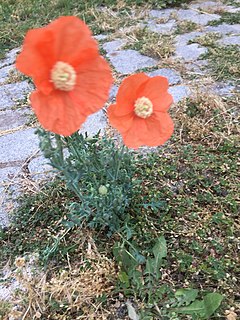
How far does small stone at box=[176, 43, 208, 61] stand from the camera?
286 cm

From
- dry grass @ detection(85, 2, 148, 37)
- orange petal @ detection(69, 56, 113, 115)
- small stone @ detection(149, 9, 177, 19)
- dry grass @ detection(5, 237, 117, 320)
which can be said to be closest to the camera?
orange petal @ detection(69, 56, 113, 115)

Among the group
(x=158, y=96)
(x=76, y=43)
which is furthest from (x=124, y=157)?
(x=76, y=43)

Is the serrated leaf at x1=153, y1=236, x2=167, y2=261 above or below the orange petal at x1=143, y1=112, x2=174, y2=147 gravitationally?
below

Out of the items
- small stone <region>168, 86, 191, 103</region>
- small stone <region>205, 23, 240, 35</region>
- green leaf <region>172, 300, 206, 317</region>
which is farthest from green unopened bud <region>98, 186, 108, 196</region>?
small stone <region>205, 23, 240, 35</region>

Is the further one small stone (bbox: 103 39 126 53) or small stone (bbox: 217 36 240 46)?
small stone (bbox: 103 39 126 53)

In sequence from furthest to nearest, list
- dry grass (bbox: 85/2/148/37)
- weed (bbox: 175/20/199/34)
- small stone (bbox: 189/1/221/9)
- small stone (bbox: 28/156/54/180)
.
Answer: small stone (bbox: 189/1/221/9) → dry grass (bbox: 85/2/148/37) → weed (bbox: 175/20/199/34) → small stone (bbox: 28/156/54/180)

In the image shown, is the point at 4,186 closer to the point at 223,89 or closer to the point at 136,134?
the point at 136,134

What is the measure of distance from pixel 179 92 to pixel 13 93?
97 centimetres

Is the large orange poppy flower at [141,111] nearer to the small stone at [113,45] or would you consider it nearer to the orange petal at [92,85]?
the orange petal at [92,85]

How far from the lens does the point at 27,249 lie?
1594mm

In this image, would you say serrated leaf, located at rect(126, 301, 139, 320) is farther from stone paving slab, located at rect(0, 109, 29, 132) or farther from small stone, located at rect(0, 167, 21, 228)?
stone paving slab, located at rect(0, 109, 29, 132)

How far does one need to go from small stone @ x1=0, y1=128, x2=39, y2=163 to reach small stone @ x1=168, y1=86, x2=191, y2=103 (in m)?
0.75

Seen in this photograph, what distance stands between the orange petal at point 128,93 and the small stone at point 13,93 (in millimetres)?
1413

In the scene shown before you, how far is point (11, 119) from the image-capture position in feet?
7.86
